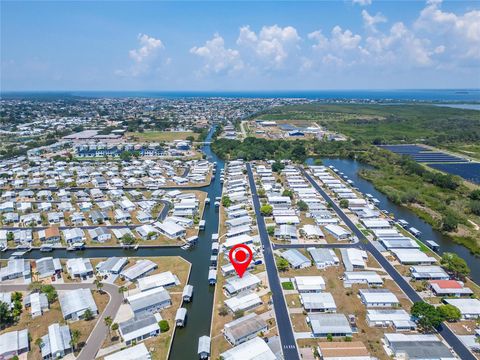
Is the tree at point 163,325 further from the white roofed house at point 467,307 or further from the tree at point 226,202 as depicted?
the tree at point 226,202

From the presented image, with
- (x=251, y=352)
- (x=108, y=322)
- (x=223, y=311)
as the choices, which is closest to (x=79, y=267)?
(x=108, y=322)

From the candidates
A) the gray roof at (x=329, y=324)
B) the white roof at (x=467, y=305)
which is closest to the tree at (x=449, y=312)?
the white roof at (x=467, y=305)

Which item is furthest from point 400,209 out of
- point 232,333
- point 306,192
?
point 232,333

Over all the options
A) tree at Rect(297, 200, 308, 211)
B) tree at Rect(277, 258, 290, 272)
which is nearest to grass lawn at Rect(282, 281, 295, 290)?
tree at Rect(277, 258, 290, 272)

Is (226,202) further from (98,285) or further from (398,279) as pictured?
(398,279)

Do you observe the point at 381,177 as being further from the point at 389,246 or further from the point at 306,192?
the point at 389,246
